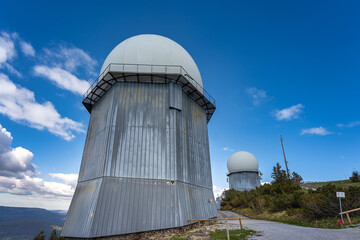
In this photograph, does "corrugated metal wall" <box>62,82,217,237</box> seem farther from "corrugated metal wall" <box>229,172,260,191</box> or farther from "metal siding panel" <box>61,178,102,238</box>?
"corrugated metal wall" <box>229,172,260,191</box>

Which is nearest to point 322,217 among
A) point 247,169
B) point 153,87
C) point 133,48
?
point 153,87

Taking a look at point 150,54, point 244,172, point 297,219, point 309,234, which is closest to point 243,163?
point 244,172

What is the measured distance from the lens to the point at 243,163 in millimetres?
37906

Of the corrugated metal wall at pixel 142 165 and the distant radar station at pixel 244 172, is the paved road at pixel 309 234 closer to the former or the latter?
the corrugated metal wall at pixel 142 165

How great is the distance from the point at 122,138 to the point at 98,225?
211 inches

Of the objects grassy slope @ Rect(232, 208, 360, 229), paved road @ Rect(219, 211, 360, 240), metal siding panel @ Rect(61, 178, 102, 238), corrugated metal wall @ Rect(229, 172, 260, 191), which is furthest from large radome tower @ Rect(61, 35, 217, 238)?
corrugated metal wall @ Rect(229, 172, 260, 191)

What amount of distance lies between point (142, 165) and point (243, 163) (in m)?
29.7

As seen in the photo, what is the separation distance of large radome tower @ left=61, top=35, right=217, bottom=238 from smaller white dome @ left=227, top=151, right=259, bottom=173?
2227cm

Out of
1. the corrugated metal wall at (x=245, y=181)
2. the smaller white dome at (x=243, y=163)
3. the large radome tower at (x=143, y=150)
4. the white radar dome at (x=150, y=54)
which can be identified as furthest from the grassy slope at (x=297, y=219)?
the smaller white dome at (x=243, y=163)

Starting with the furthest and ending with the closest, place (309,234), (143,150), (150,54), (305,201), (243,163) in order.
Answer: (243,163) → (150,54) → (305,201) → (143,150) → (309,234)

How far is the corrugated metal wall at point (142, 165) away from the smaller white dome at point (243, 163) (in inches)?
912

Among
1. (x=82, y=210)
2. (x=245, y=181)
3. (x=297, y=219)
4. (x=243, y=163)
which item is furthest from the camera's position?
(x=243, y=163)

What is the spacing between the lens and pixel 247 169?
1474 inches

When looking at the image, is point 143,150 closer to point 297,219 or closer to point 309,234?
point 309,234
